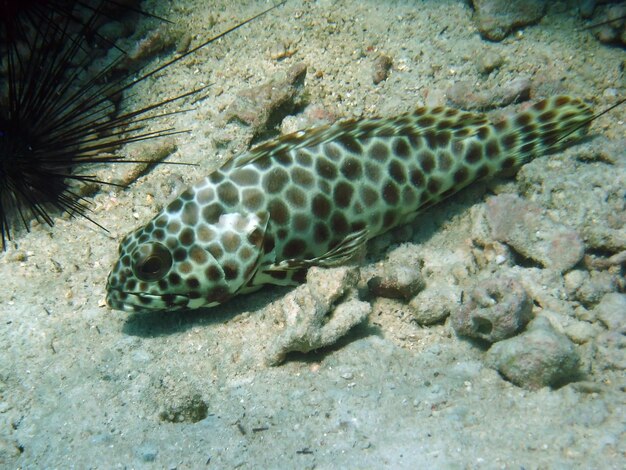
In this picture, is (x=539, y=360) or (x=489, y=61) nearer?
(x=539, y=360)

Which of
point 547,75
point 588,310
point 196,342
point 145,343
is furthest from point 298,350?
point 547,75

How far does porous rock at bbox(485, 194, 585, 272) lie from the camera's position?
3973 mm

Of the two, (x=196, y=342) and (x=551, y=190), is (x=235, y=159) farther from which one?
(x=551, y=190)

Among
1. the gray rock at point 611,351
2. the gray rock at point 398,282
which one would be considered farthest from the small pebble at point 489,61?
the gray rock at point 611,351

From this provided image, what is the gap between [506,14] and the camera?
5.52 meters

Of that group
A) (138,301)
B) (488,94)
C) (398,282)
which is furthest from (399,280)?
(488,94)

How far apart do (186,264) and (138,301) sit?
0.51 metres

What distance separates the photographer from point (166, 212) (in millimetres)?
4289

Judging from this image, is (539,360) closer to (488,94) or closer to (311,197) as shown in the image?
(311,197)

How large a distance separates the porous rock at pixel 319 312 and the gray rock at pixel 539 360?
1.12m

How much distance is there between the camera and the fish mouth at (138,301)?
407 cm

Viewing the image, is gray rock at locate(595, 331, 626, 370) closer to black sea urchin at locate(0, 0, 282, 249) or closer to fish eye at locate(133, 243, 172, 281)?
fish eye at locate(133, 243, 172, 281)

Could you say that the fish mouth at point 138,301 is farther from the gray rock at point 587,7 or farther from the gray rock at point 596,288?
the gray rock at point 587,7

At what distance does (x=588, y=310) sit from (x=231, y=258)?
2.99 m
